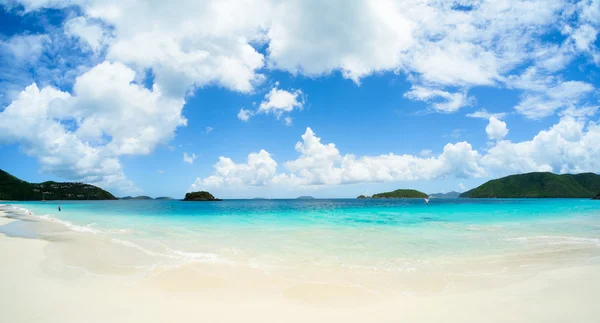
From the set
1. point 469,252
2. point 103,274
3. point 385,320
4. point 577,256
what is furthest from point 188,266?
point 577,256

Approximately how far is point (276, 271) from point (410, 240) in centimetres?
1033

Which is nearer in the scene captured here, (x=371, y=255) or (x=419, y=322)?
(x=419, y=322)

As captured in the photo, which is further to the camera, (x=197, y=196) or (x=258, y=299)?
(x=197, y=196)

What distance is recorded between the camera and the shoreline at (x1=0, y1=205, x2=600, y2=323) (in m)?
5.60

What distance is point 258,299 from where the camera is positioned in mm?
6750

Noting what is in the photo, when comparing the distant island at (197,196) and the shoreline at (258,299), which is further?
the distant island at (197,196)

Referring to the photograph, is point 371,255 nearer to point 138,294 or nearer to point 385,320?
point 385,320

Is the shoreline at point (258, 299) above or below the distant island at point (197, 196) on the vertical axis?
above

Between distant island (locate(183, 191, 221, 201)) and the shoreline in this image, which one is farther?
distant island (locate(183, 191, 221, 201))

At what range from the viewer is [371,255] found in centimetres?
1219

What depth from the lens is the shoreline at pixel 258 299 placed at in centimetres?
560

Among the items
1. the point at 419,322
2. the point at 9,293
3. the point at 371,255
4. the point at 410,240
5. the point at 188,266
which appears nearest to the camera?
the point at 419,322

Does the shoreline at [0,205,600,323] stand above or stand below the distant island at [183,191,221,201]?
above

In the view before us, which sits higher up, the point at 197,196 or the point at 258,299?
the point at 258,299
